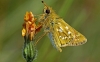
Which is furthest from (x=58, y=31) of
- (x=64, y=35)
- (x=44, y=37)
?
(x=44, y=37)

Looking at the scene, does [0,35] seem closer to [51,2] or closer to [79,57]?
[51,2]

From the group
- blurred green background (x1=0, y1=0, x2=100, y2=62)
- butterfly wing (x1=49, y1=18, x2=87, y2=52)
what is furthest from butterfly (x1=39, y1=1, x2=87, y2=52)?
blurred green background (x1=0, y1=0, x2=100, y2=62)

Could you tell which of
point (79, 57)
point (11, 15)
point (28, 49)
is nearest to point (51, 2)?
point (11, 15)

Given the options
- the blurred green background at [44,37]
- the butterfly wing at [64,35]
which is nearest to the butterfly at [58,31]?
the butterfly wing at [64,35]

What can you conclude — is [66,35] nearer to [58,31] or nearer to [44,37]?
[58,31]

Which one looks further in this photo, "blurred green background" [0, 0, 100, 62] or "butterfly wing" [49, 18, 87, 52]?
"blurred green background" [0, 0, 100, 62]

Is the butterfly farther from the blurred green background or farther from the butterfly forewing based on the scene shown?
the blurred green background
